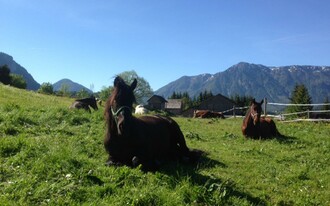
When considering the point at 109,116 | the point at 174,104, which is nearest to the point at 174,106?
the point at 174,104

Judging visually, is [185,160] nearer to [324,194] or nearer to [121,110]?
[121,110]

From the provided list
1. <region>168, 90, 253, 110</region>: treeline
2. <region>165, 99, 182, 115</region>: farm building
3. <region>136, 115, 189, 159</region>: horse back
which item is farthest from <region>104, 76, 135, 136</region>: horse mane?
<region>165, 99, 182, 115</region>: farm building

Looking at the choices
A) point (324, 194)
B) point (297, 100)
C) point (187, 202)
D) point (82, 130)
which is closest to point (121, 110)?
point (187, 202)

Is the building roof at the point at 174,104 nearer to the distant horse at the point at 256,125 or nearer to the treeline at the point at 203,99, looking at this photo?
the treeline at the point at 203,99

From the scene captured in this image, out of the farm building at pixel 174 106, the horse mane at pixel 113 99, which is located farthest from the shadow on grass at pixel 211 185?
the farm building at pixel 174 106

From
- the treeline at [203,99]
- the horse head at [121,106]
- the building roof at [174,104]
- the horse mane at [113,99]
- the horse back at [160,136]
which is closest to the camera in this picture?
the horse head at [121,106]

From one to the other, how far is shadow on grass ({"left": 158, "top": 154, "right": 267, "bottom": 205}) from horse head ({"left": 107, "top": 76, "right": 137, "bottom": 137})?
1422 millimetres

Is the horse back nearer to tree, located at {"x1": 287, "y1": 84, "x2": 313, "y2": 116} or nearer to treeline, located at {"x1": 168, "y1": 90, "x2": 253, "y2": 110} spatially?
tree, located at {"x1": 287, "y1": 84, "x2": 313, "y2": 116}

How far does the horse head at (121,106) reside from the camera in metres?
7.57

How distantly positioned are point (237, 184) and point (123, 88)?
10.7ft

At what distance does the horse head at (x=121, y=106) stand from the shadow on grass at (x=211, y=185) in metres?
1.42

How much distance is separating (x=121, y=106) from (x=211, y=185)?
2470 mm

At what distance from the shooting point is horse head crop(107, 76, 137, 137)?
7.57 metres

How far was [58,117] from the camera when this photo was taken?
15016 mm
